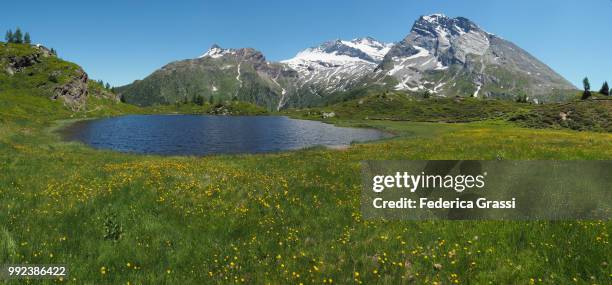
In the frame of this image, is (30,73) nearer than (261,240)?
No

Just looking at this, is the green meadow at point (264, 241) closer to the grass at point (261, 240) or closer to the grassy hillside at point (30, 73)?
the grass at point (261, 240)

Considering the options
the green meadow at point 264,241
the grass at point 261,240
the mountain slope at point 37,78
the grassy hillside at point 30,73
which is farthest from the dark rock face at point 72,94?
the green meadow at point 264,241

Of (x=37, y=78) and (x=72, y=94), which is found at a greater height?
(x=37, y=78)

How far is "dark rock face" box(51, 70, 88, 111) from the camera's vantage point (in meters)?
170

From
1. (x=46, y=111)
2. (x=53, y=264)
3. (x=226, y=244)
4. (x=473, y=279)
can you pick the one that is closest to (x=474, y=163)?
(x=473, y=279)

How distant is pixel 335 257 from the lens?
9430 millimetres

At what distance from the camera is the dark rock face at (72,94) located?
170 metres

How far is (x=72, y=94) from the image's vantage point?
182 metres

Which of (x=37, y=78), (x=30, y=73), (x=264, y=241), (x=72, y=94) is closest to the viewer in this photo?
(x=264, y=241)

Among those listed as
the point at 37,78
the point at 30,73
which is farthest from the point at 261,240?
the point at 30,73

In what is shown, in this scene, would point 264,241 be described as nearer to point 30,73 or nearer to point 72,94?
point 72,94

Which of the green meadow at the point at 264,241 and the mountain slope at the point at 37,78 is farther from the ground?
the mountain slope at the point at 37,78

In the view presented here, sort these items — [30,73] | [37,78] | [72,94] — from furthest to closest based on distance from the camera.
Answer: [30,73], [72,94], [37,78]

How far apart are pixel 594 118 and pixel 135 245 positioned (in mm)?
107201
